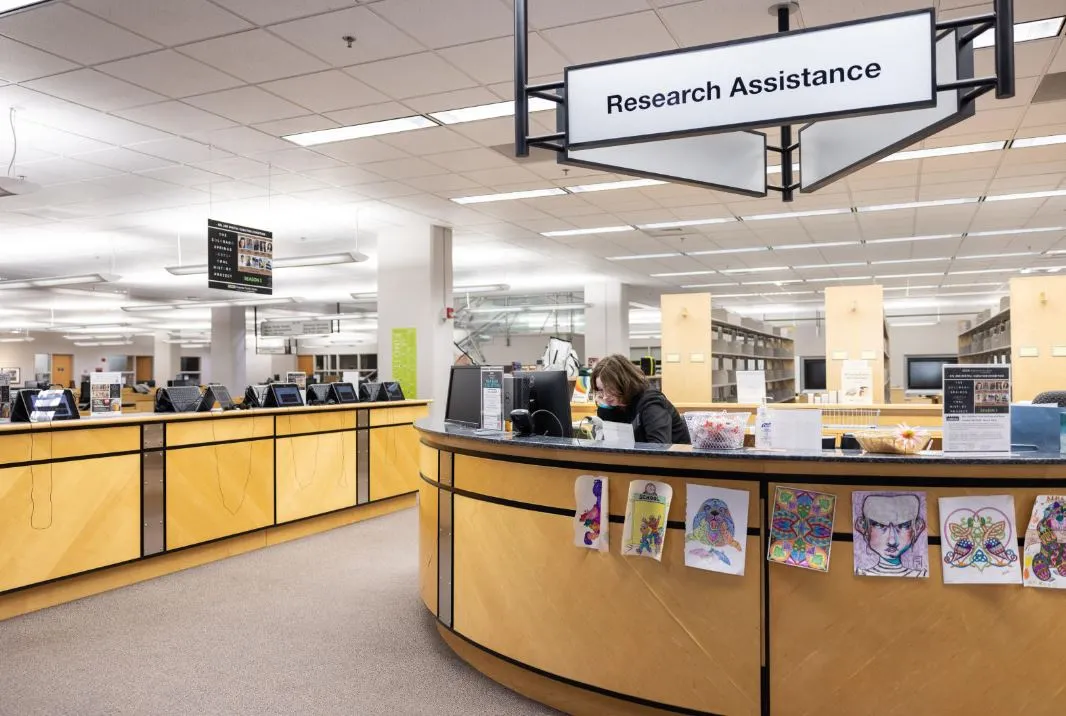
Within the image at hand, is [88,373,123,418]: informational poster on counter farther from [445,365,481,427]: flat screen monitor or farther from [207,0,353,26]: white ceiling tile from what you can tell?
[207,0,353,26]: white ceiling tile

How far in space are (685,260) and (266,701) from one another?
34.8ft

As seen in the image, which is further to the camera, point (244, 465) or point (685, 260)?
point (685, 260)

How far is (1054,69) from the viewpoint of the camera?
488cm

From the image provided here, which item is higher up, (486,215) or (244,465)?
(486,215)

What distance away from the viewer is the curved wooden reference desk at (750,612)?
2465 millimetres

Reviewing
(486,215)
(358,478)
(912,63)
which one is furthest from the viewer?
(486,215)

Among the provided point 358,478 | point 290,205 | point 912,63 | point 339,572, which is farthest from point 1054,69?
point 290,205

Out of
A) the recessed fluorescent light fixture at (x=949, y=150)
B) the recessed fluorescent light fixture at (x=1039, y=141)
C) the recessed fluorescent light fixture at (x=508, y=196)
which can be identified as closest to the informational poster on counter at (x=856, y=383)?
the recessed fluorescent light fixture at (x=949, y=150)

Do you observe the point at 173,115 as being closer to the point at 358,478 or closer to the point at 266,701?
the point at 358,478

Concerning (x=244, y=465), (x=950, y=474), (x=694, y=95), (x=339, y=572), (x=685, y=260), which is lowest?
(x=339, y=572)

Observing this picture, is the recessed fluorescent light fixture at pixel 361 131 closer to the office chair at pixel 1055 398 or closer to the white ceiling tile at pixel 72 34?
the white ceiling tile at pixel 72 34

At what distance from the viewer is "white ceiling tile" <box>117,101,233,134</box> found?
5.45 metres

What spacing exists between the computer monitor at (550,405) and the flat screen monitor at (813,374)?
8.51 meters

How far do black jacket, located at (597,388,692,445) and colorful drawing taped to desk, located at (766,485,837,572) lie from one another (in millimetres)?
932
